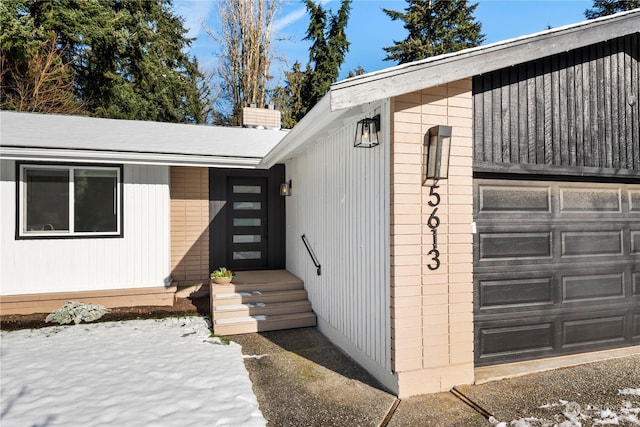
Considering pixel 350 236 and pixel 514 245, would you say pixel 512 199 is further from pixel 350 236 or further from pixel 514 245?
pixel 350 236

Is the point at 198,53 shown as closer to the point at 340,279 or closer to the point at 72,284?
the point at 72,284

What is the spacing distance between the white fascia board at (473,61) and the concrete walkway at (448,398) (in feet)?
8.07

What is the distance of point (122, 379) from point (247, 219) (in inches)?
160

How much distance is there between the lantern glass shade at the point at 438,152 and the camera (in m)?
2.97

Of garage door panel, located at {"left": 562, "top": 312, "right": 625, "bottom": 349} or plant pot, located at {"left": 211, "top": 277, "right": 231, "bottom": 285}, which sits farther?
plant pot, located at {"left": 211, "top": 277, "right": 231, "bottom": 285}

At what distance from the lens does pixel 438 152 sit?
2.98m

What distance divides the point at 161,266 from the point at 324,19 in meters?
14.1

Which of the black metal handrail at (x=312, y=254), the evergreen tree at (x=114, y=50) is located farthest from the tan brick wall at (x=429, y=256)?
the evergreen tree at (x=114, y=50)

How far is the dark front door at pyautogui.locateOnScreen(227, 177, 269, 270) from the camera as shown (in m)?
7.06

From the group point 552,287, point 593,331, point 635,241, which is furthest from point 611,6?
point 552,287

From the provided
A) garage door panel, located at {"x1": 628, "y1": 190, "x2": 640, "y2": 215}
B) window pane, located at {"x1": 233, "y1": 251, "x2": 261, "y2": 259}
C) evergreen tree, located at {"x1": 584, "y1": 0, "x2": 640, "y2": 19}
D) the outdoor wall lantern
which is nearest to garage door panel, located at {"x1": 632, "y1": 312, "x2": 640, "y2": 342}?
garage door panel, located at {"x1": 628, "y1": 190, "x2": 640, "y2": 215}

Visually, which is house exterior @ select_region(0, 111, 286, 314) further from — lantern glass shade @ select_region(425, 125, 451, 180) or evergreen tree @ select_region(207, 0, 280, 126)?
evergreen tree @ select_region(207, 0, 280, 126)

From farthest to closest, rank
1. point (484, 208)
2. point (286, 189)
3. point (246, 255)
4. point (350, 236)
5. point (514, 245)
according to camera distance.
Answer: point (246, 255)
point (286, 189)
point (350, 236)
point (514, 245)
point (484, 208)

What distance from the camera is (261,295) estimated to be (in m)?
5.31
